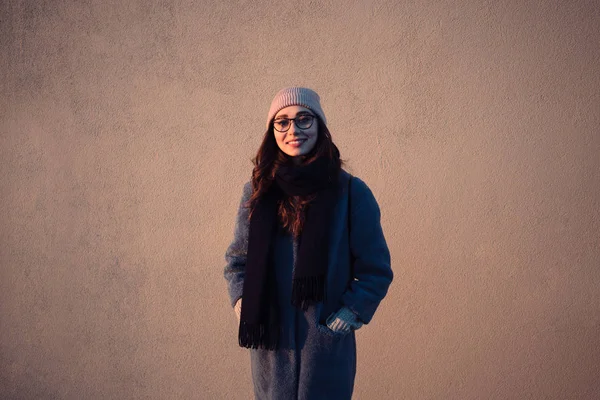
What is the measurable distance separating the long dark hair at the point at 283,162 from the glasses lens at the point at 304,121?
0.04 metres

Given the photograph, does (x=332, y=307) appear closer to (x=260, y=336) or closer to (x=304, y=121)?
(x=260, y=336)

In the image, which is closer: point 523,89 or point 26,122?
point 523,89

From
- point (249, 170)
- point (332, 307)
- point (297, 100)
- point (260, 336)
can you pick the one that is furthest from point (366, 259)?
point (249, 170)

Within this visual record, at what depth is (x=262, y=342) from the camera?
4.26ft

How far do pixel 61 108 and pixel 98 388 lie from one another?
1.48 meters

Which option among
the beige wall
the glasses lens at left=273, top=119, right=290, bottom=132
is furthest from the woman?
Answer: the beige wall

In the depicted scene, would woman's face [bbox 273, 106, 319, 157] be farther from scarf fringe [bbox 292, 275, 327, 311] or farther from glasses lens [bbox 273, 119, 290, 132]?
scarf fringe [bbox 292, 275, 327, 311]

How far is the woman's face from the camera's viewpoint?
4.34 feet

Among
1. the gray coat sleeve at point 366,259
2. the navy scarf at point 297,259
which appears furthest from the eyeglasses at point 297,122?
the gray coat sleeve at point 366,259

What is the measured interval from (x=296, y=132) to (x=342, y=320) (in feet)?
1.90

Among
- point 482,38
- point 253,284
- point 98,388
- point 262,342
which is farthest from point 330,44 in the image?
point 98,388

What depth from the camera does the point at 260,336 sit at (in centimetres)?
129

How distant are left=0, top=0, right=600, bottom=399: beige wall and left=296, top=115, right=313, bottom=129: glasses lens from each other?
0.60 metres

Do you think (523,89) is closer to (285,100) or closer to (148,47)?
(285,100)
